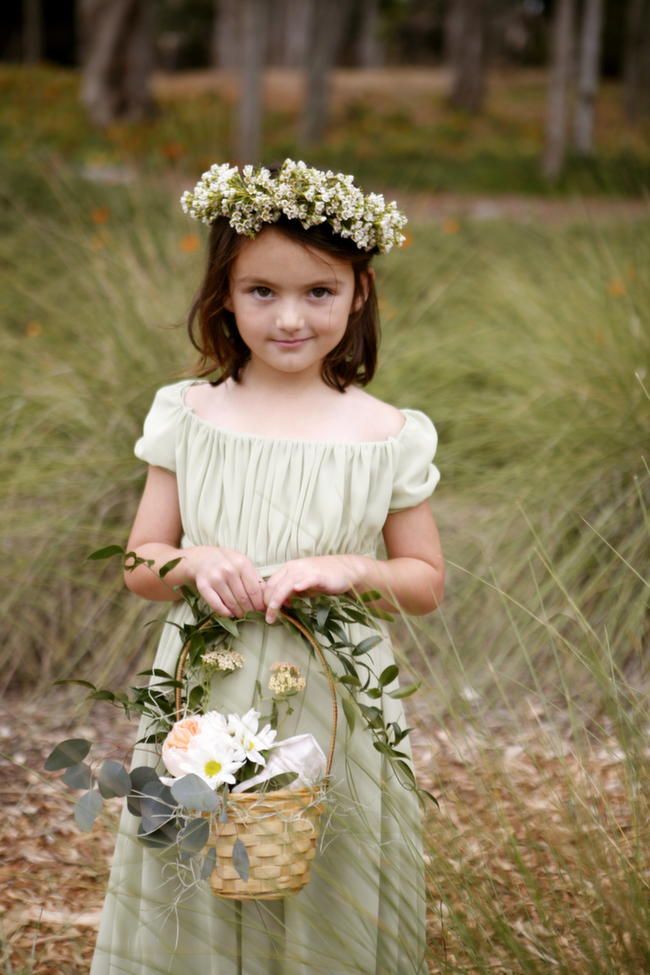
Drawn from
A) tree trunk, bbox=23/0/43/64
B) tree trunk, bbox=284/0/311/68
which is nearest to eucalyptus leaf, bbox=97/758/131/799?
tree trunk, bbox=23/0/43/64

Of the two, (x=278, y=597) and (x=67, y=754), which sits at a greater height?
(x=278, y=597)

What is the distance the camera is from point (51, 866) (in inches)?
95.7

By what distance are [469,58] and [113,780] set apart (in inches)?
806

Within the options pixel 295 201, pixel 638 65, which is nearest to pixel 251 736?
pixel 295 201

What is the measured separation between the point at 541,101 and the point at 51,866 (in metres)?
23.3

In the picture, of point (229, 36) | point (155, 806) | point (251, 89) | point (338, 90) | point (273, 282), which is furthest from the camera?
point (229, 36)

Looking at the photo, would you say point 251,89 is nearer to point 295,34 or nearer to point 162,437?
point 162,437

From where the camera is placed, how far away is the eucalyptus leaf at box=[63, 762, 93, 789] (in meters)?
1.46

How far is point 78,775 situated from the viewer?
4.84 feet

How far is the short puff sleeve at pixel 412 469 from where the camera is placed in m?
1.73

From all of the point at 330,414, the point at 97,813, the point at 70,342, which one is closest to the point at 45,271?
the point at 70,342

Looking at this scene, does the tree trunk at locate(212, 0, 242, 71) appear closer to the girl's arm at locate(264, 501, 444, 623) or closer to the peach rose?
the girl's arm at locate(264, 501, 444, 623)

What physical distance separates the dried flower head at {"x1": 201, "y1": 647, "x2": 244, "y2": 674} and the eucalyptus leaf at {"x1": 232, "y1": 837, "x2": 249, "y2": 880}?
0.29 m

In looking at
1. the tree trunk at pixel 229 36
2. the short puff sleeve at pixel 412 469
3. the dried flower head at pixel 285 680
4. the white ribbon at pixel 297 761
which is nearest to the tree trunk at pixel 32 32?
the tree trunk at pixel 229 36
